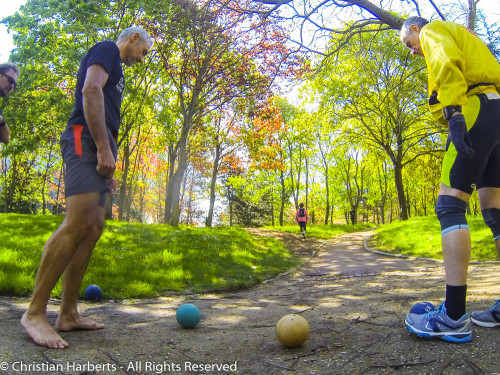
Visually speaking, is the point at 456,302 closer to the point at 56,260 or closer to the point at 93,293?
the point at 56,260

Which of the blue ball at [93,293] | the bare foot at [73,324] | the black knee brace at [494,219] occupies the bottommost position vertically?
the blue ball at [93,293]

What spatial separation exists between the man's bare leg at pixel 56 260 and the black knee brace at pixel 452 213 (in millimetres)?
2603

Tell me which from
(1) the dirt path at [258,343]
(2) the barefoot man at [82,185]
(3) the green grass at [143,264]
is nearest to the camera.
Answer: (1) the dirt path at [258,343]

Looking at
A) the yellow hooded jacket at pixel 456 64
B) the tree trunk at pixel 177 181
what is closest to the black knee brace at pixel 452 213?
the yellow hooded jacket at pixel 456 64

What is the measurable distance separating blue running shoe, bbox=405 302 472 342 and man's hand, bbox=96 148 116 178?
2.49 meters

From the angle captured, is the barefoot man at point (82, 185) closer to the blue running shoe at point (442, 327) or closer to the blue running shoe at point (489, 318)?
the blue running shoe at point (442, 327)

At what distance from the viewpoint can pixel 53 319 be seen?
3.17 m

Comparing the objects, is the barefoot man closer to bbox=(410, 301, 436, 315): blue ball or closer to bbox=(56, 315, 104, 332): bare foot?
bbox=(56, 315, 104, 332): bare foot

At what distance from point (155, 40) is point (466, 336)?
1523 cm

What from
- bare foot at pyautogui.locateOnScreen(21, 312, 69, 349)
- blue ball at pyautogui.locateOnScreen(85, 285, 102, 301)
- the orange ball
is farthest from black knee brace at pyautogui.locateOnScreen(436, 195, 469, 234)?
blue ball at pyautogui.locateOnScreen(85, 285, 102, 301)

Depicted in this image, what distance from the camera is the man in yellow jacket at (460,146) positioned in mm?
2434

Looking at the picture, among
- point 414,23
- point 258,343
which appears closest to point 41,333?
point 258,343

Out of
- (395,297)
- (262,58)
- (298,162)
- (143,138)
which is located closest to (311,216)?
(298,162)

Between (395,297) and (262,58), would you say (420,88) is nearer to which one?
(262,58)
